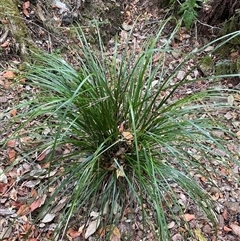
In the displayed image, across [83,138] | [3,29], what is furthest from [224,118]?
[3,29]

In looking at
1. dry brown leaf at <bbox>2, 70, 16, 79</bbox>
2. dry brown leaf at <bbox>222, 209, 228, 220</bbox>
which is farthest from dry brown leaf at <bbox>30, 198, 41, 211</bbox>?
dry brown leaf at <bbox>222, 209, 228, 220</bbox>

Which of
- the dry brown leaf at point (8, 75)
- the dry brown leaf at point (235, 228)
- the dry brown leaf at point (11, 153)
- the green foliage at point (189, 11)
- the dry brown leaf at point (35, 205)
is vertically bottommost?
the dry brown leaf at point (235, 228)

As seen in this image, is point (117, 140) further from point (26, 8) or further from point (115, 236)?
point (26, 8)

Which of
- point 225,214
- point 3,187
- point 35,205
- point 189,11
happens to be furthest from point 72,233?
point 189,11

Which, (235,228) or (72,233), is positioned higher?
(72,233)

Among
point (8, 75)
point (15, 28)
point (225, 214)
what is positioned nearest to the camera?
point (225, 214)

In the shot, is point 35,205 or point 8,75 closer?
point 35,205

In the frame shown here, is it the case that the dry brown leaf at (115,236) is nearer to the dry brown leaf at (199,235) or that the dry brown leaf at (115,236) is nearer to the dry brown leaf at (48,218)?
the dry brown leaf at (48,218)

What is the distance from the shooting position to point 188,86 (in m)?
2.88

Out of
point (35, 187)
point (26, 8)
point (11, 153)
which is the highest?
point (26, 8)

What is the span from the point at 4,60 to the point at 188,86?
1533 mm

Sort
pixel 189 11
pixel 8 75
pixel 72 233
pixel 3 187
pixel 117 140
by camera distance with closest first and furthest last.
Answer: pixel 117 140
pixel 72 233
pixel 3 187
pixel 8 75
pixel 189 11

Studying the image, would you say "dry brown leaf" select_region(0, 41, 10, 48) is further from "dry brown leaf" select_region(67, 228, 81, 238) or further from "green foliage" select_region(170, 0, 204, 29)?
"green foliage" select_region(170, 0, 204, 29)

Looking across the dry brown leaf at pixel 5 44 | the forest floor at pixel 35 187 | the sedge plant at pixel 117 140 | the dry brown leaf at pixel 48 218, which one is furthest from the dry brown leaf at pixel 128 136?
the dry brown leaf at pixel 5 44
